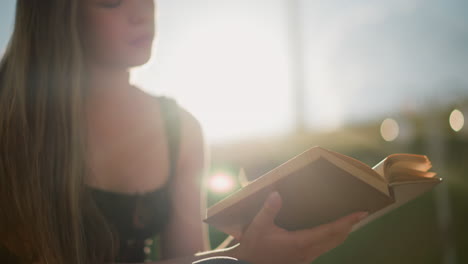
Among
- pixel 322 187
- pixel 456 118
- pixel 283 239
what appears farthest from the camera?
pixel 456 118

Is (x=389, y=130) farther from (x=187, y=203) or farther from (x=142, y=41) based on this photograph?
(x=142, y=41)

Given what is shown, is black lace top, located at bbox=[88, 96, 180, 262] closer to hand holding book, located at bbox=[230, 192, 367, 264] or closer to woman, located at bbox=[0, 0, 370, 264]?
woman, located at bbox=[0, 0, 370, 264]

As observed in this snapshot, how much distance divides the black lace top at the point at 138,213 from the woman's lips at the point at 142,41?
355 millimetres

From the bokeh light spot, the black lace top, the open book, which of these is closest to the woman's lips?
the black lace top

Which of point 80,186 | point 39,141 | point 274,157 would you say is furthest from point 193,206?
point 274,157

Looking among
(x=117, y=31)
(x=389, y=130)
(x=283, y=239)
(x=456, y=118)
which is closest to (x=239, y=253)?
(x=283, y=239)

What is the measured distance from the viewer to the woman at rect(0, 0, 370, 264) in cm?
102

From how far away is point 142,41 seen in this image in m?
1.25

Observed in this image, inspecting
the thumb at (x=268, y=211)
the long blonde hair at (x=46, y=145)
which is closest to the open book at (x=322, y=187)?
the thumb at (x=268, y=211)

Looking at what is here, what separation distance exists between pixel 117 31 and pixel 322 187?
0.88 m

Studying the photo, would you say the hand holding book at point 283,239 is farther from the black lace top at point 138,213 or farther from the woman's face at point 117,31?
the woman's face at point 117,31

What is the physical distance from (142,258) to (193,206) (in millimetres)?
285

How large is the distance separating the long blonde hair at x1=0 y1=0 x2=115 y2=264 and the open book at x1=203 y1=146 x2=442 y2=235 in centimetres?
52

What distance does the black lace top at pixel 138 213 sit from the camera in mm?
1277
